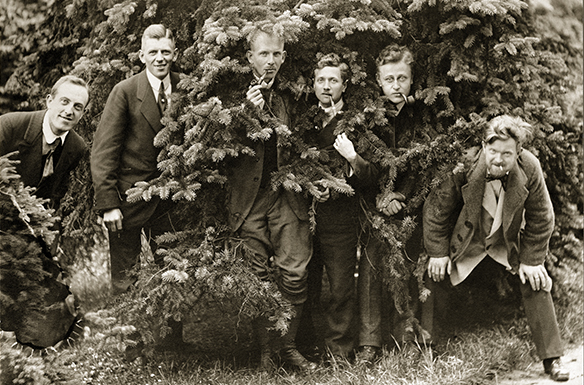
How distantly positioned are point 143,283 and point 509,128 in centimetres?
260

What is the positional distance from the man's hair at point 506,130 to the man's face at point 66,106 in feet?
8.78

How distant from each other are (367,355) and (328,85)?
1878 mm

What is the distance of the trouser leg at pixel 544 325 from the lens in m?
4.97

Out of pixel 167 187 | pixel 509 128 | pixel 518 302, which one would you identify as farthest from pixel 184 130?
pixel 518 302

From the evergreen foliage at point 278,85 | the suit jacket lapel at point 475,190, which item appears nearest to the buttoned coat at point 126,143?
the evergreen foliage at point 278,85

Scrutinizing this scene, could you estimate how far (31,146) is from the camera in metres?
4.59

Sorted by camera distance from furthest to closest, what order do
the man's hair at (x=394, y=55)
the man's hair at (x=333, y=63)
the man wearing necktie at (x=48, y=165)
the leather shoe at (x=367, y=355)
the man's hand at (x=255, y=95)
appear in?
the leather shoe at (x=367, y=355), the man's hair at (x=394, y=55), the man's hair at (x=333, y=63), the man's hand at (x=255, y=95), the man wearing necktie at (x=48, y=165)

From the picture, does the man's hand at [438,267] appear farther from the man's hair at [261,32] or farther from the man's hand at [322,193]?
the man's hair at [261,32]

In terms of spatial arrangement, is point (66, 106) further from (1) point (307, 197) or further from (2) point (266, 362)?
→ (2) point (266, 362)

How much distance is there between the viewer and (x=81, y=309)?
5031mm

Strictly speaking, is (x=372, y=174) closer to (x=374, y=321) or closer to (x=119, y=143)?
(x=374, y=321)

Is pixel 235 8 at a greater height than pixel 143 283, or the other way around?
pixel 235 8

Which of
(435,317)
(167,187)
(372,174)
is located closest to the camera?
(167,187)

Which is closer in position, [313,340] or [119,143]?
[119,143]
